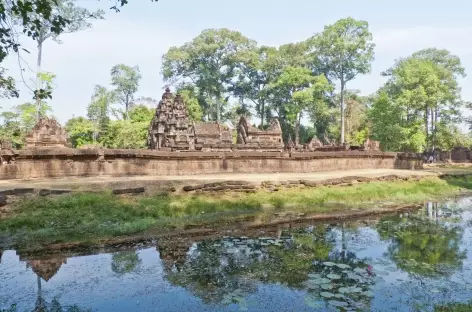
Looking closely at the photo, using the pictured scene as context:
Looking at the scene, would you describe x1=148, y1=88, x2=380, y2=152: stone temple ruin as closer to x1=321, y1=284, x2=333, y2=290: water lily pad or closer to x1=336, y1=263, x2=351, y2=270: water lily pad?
x1=336, y1=263, x2=351, y2=270: water lily pad

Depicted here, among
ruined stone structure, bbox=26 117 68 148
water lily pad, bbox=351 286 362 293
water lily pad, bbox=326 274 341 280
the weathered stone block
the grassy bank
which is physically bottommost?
water lily pad, bbox=351 286 362 293

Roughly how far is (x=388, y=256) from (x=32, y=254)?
7744 millimetres

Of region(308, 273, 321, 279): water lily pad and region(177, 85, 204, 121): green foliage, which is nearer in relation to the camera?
region(308, 273, 321, 279): water lily pad

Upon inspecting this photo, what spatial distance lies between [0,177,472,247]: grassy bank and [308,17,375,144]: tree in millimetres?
28584

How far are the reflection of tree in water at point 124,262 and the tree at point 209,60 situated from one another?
44669mm

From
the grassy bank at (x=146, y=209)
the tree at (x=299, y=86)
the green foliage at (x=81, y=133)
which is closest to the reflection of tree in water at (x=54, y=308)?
the grassy bank at (x=146, y=209)

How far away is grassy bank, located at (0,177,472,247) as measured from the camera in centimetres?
896

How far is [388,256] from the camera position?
7.85 meters

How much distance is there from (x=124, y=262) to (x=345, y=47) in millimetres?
40735

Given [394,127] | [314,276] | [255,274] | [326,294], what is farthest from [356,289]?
[394,127]

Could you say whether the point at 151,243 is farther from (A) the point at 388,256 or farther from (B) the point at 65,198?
(A) the point at 388,256

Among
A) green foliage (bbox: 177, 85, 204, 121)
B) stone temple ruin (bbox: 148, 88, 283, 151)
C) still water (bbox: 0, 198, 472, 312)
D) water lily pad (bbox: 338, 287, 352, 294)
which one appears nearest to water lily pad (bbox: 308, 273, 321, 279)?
still water (bbox: 0, 198, 472, 312)

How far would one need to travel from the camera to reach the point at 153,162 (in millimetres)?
15352

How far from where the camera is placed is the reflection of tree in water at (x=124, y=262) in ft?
22.9
